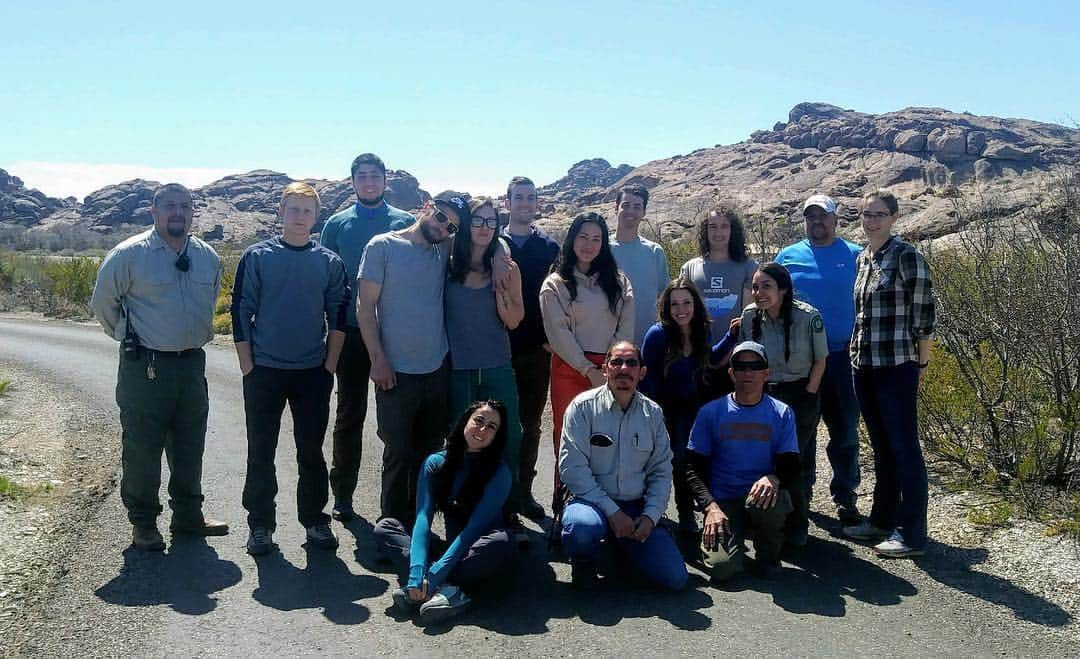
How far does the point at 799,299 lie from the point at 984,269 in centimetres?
198

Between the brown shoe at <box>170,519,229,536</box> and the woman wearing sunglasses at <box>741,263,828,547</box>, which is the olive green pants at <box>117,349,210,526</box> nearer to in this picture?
the brown shoe at <box>170,519,229,536</box>

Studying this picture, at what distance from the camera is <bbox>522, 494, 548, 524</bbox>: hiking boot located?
6.09 metres

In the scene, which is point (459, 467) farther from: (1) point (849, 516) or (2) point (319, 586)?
(1) point (849, 516)

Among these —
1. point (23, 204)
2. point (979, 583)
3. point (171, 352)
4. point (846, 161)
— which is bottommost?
point (979, 583)

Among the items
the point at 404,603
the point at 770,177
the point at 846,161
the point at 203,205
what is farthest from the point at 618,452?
the point at 203,205

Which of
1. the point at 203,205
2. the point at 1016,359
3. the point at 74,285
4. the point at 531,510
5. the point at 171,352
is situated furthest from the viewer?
the point at 203,205

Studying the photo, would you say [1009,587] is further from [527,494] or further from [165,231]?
[165,231]

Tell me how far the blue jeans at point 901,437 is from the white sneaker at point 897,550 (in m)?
0.03

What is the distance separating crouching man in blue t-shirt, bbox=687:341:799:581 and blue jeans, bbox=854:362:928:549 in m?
0.60

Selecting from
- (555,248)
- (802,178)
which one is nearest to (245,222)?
(802,178)

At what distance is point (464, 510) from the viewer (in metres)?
4.89

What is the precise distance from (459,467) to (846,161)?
70.3 m

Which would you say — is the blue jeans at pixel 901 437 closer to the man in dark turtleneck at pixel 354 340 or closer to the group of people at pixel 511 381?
the group of people at pixel 511 381

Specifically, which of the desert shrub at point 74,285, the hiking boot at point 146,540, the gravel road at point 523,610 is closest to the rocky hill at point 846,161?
the desert shrub at point 74,285
